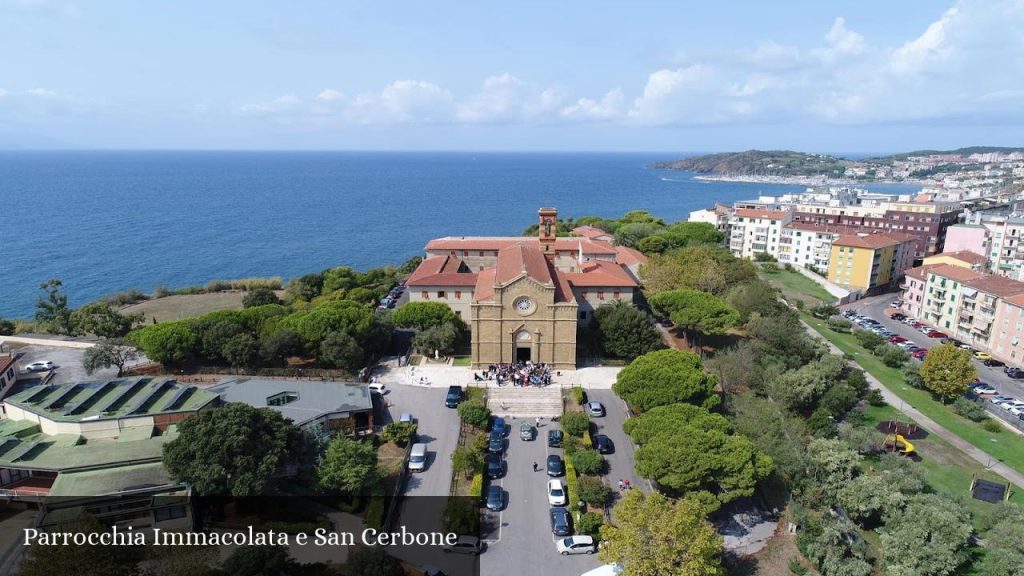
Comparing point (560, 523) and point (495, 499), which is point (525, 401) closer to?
point (495, 499)

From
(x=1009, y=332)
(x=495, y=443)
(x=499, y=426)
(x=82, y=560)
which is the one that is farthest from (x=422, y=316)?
(x=1009, y=332)

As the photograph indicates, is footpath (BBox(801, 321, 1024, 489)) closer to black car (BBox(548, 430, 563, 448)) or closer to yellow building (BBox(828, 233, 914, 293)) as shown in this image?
black car (BBox(548, 430, 563, 448))

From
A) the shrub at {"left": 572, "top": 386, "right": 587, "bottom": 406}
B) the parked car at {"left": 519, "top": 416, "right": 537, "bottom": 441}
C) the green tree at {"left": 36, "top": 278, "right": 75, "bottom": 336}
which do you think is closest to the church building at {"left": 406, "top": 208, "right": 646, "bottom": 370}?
the shrub at {"left": 572, "top": 386, "right": 587, "bottom": 406}

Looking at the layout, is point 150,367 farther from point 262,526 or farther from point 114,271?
point 114,271

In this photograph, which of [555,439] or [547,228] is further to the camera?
[547,228]

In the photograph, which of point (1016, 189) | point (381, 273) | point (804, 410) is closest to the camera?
point (804, 410)

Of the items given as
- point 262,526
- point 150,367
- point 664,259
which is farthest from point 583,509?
point 664,259
